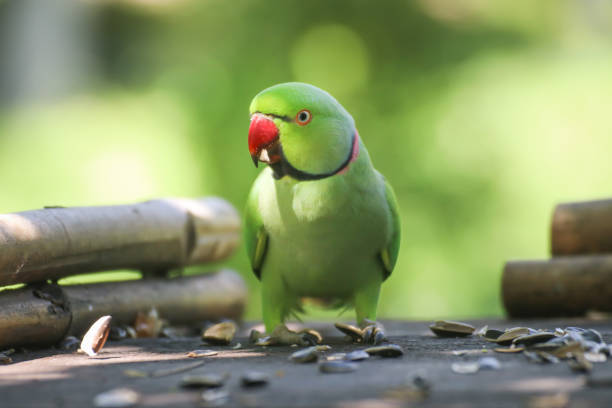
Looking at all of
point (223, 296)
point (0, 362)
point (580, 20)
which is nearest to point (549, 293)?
point (223, 296)

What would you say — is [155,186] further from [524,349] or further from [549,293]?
[524,349]

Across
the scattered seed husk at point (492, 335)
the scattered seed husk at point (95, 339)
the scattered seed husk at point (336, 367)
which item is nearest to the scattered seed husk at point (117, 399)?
the scattered seed husk at point (336, 367)

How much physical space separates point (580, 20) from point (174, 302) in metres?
6.38

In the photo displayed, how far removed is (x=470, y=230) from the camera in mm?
7625

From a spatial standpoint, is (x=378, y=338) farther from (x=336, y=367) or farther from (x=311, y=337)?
(x=336, y=367)

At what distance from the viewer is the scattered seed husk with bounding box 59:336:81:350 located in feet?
9.74

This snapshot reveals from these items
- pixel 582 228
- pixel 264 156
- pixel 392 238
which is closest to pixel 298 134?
pixel 264 156

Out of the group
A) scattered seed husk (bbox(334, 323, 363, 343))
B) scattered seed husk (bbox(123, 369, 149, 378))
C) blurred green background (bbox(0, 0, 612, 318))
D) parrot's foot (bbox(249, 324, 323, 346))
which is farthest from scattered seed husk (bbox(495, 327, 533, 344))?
blurred green background (bbox(0, 0, 612, 318))

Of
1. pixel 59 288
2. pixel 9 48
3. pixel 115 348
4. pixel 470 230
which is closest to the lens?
pixel 115 348

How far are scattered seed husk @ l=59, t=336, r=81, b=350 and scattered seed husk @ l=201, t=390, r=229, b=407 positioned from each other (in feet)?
4.27

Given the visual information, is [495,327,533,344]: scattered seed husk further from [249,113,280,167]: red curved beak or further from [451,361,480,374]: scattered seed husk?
[249,113,280,167]: red curved beak

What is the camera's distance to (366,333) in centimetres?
291

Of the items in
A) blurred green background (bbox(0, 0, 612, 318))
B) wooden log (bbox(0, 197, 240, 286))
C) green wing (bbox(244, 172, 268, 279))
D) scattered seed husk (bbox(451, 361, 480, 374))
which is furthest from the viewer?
blurred green background (bbox(0, 0, 612, 318))

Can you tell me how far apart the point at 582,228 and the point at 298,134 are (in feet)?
8.15
